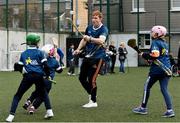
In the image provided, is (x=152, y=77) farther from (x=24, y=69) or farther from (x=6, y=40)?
(x=6, y=40)

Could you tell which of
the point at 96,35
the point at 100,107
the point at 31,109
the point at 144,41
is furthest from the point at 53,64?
the point at 144,41

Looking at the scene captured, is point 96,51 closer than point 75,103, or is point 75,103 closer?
point 96,51

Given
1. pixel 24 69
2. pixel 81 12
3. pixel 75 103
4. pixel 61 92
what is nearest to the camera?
pixel 24 69

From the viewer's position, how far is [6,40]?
2977cm

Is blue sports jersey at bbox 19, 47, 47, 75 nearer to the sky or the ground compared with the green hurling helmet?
nearer to the ground

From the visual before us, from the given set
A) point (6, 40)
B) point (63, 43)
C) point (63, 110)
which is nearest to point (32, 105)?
point (63, 110)

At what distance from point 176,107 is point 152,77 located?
1.53m

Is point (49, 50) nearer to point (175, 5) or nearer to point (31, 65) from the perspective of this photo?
point (31, 65)

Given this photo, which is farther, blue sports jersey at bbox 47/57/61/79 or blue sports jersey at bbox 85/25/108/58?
blue sports jersey at bbox 85/25/108/58

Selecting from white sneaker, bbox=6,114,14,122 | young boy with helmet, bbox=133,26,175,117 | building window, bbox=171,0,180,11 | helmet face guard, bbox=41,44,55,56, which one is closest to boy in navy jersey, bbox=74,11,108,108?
helmet face guard, bbox=41,44,55,56

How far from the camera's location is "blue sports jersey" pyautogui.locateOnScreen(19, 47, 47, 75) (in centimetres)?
947

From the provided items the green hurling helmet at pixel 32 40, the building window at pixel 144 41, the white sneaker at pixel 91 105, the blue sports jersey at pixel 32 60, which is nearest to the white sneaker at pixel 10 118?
the blue sports jersey at pixel 32 60

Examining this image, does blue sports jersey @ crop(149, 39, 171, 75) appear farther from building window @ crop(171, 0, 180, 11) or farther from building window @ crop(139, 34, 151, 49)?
building window @ crop(171, 0, 180, 11)

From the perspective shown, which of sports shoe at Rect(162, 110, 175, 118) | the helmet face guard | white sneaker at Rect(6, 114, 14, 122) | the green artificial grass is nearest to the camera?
white sneaker at Rect(6, 114, 14, 122)
